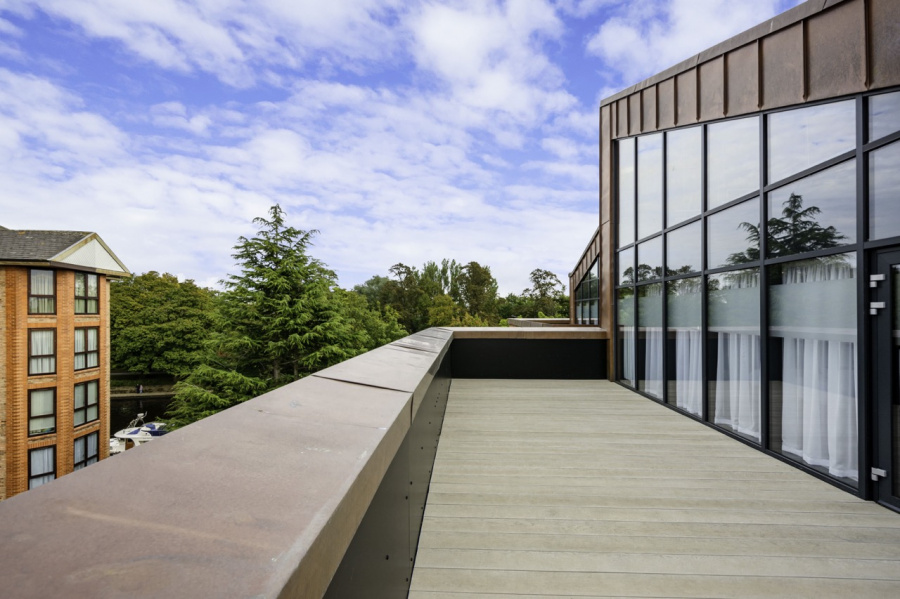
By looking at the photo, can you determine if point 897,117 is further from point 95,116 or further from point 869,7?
point 95,116

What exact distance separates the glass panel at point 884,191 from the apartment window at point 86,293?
23134 millimetres

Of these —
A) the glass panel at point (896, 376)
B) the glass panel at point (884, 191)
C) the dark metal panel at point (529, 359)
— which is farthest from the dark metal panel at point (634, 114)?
the glass panel at point (896, 376)

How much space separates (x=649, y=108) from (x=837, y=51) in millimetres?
3571

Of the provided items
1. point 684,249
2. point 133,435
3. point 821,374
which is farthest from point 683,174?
point 133,435

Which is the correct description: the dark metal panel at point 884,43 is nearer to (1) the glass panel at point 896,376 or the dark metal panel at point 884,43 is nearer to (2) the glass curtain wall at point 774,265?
(2) the glass curtain wall at point 774,265

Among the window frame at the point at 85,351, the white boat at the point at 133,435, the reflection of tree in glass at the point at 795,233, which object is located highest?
the reflection of tree in glass at the point at 795,233

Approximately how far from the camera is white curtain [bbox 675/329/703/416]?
5977 mm

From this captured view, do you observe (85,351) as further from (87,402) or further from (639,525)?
(639,525)

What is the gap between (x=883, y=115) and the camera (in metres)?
3.60

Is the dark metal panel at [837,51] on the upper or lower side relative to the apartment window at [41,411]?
upper

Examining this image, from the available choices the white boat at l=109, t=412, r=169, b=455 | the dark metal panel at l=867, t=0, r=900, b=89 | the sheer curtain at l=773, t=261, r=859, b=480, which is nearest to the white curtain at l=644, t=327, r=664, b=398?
the sheer curtain at l=773, t=261, r=859, b=480

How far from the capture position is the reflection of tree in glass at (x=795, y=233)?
407 cm

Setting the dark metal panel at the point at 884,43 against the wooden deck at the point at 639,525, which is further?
the dark metal panel at the point at 884,43

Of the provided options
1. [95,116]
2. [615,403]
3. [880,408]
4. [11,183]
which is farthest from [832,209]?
[11,183]
